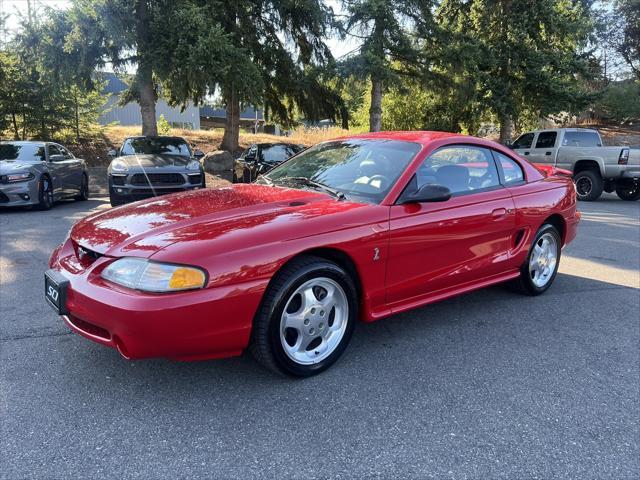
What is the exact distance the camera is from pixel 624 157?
12.6 m

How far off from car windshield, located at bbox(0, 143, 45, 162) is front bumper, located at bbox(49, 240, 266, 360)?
28.3 feet

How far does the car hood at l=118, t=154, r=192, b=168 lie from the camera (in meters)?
9.87

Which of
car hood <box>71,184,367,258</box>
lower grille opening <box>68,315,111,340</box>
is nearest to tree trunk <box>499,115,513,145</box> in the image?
car hood <box>71,184,367,258</box>

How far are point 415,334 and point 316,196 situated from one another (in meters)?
1.30

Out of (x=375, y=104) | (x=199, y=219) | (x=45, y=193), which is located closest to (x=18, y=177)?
(x=45, y=193)

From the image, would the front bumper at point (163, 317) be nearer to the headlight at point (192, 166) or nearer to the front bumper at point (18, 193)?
the headlight at point (192, 166)

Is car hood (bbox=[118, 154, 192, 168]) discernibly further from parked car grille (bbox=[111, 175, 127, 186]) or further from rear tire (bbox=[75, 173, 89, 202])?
rear tire (bbox=[75, 173, 89, 202])

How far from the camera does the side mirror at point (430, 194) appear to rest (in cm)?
339

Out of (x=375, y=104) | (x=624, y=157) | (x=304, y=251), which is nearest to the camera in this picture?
(x=304, y=251)

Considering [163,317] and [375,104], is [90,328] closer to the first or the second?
[163,317]

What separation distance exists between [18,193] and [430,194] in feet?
28.5

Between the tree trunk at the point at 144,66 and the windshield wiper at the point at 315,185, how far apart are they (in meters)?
13.3

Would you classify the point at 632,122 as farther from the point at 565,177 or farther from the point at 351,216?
the point at 351,216

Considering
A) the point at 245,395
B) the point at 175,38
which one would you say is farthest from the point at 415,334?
the point at 175,38
